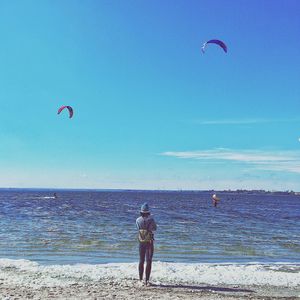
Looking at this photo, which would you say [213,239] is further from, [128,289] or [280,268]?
[128,289]

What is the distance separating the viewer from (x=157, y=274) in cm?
1265

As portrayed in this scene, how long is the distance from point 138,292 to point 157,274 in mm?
2490

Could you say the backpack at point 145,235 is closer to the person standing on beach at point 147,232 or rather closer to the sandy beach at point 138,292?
the person standing on beach at point 147,232

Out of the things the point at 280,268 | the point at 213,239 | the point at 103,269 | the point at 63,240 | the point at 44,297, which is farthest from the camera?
the point at 213,239

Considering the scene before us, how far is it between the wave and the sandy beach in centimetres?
47

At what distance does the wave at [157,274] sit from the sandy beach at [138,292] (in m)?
0.47

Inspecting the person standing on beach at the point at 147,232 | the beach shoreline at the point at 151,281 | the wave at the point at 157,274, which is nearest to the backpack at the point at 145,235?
the person standing on beach at the point at 147,232

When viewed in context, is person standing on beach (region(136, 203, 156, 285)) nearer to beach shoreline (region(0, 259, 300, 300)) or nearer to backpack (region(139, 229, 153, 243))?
backpack (region(139, 229, 153, 243))

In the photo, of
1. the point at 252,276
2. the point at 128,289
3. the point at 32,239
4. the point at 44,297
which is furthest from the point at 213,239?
the point at 44,297

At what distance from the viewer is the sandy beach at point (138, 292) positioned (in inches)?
384

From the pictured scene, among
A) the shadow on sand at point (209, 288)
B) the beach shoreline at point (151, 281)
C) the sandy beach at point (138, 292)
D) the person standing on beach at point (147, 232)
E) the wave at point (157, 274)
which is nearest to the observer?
the sandy beach at point (138, 292)

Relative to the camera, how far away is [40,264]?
14.8 meters

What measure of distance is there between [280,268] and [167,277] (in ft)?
14.8

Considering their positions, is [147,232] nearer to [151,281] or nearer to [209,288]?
[151,281]
